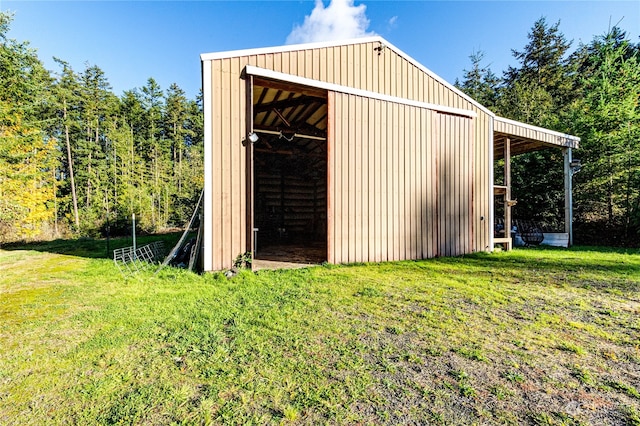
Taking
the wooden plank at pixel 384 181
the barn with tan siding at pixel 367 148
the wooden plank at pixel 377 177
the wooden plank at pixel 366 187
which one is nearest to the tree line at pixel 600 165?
the barn with tan siding at pixel 367 148

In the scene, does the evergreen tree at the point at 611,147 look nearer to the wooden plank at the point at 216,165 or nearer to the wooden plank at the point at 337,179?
the wooden plank at the point at 337,179

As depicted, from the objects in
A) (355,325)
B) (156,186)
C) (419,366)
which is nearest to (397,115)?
(355,325)

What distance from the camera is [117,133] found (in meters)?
19.3

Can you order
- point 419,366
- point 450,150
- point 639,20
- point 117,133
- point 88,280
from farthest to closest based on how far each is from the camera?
point 117,133 → point 639,20 → point 450,150 → point 88,280 → point 419,366

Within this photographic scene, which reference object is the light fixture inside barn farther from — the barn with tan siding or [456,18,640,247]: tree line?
[456,18,640,247]: tree line

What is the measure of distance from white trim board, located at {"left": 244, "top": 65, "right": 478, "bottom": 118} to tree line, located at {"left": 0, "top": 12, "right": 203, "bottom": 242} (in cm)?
1090

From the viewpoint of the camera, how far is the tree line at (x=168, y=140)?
9.05 metres

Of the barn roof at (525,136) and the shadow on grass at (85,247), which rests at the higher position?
the barn roof at (525,136)

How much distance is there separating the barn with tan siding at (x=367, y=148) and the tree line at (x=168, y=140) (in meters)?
2.75

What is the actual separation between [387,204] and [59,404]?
5.41 metres

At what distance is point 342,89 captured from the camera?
553 centimetres

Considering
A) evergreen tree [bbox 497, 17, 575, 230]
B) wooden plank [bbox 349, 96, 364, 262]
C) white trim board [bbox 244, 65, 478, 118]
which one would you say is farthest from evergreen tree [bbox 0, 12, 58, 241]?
evergreen tree [bbox 497, 17, 575, 230]

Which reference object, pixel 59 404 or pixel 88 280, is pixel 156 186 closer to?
pixel 88 280

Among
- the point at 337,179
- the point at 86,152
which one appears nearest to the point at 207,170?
the point at 337,179
